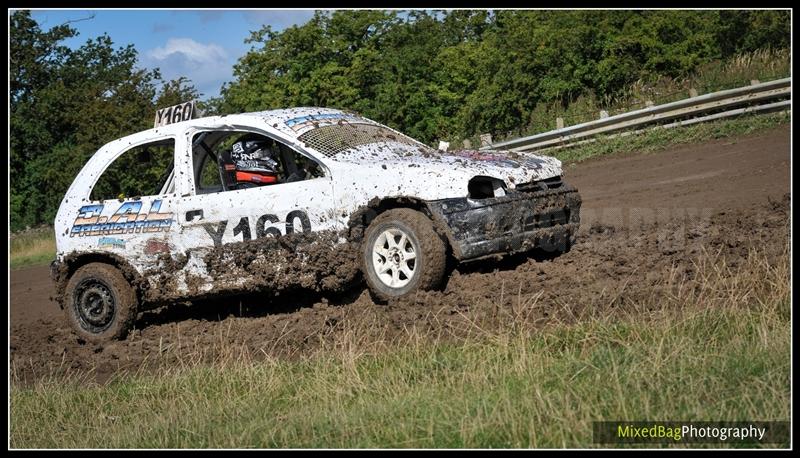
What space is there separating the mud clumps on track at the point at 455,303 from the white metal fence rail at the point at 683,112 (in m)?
7.51

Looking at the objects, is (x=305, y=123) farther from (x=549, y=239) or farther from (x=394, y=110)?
(x=394, y=110)

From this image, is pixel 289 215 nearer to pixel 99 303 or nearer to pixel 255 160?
pixel 255 160

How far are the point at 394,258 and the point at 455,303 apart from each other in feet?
2.49

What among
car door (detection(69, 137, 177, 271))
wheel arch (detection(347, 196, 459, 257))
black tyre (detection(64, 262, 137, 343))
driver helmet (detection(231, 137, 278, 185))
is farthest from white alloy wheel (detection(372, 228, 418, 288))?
black tyre (detection(64, 262, 137, 343))

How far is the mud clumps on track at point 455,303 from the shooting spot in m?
7.21

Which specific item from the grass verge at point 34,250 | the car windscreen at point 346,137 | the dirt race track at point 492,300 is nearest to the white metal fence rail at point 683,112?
the dirt race track at point 492,300

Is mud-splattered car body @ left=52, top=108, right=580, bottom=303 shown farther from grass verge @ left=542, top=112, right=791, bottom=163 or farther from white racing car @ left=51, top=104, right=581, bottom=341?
grass verge @ left=542, top=112, right=791, bottom=163

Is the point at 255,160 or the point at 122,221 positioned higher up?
the point at 255,160

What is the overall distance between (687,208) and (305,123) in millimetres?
5228

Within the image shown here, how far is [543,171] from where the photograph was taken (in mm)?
8602

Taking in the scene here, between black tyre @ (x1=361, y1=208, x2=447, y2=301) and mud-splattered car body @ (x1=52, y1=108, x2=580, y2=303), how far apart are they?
0.15 meters

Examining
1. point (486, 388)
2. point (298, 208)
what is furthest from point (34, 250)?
point (486, 388)

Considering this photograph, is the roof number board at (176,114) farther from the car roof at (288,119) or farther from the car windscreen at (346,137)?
the car windscreen at (346,137)

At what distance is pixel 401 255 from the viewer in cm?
808
